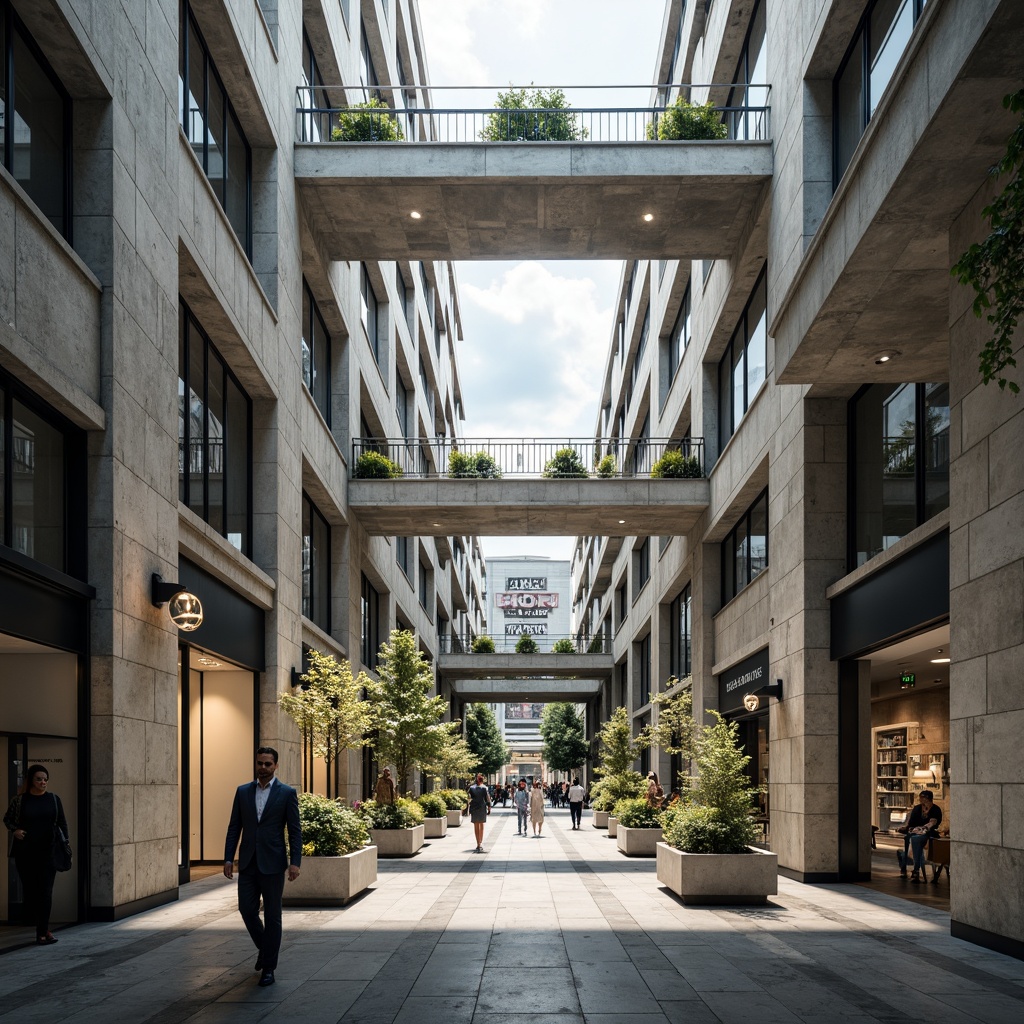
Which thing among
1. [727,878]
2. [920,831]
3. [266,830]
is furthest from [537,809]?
[266,830]

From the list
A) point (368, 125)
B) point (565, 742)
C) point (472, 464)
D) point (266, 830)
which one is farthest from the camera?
point (565, 742)

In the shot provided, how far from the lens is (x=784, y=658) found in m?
20.8

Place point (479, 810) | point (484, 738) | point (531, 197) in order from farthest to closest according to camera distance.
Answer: point (484, 738), point (479, 810), point (531, 197)

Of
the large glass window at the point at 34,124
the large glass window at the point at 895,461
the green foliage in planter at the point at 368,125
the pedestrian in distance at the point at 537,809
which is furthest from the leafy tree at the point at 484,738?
the large glass window at the point at 34,124

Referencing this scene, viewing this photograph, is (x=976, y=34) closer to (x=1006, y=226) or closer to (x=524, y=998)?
(x=1006, y=226)

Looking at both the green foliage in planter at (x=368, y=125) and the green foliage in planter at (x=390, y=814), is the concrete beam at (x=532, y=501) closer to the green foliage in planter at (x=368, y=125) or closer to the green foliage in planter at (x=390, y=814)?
the green foliage in planter at (x=390, y=814)

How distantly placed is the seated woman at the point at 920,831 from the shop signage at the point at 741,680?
4.36 m

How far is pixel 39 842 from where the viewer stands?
38.1 ft

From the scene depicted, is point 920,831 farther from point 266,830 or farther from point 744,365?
point 266,830

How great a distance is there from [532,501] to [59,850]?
18.4 metres

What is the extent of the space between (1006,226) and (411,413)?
127ft

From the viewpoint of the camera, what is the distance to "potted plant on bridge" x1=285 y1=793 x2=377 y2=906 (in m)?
14.9

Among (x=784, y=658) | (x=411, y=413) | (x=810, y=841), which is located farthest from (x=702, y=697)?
(x=411, y=413)

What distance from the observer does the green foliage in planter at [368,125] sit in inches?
939
